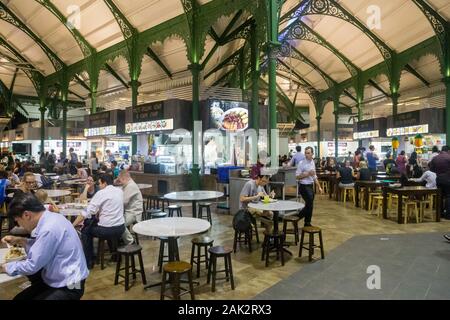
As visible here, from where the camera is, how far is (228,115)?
Result: 35.7 ft

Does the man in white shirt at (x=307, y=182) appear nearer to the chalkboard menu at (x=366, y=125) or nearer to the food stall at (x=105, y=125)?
the food stall at (x=105, y=125)

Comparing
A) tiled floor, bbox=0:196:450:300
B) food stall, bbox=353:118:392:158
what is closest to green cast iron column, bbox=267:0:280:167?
tiled floor, bbox=0:196:450:300

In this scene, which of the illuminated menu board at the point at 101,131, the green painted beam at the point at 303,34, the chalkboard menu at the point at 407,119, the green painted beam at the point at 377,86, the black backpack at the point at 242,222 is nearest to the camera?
the black backpack at the point at 242,222

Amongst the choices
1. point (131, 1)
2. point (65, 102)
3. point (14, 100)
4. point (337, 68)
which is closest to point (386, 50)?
point (337, 68)

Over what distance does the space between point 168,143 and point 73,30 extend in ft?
19.5

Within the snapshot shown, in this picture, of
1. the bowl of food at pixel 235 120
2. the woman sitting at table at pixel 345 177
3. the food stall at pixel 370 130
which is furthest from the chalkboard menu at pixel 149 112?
the food stall at pixel 370 130

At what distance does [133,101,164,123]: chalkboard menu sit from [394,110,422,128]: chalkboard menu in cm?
947

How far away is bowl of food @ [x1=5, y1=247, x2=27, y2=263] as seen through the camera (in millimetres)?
2549

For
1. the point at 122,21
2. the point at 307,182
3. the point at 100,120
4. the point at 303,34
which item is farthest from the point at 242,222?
the point at 303,34

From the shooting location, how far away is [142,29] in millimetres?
11844

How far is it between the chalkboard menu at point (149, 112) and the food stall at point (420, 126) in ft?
31.1

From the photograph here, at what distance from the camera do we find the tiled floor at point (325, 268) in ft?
12.4
